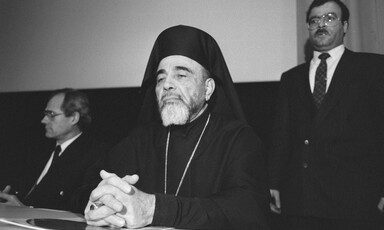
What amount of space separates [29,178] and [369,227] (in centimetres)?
285

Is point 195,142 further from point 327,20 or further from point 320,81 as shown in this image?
point 327,20

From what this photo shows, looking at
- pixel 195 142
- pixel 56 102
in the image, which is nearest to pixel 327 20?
pixel 195 142

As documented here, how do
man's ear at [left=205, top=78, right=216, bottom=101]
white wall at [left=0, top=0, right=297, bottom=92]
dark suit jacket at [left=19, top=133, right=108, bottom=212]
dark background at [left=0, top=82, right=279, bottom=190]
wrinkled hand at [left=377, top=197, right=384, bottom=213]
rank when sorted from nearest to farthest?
1. man's ear at [left=205, top=78, right=216, bottom=101]
2. wrinkled hand at [left=377, top=197, right=384, bottom=213]
3. dark suit jacket at [left=19, top=133, right=108, bottom=212]
4. dark background at [left=0, top=82, right=279, bottom=190]
5. white wall at [left=0, top=0, right=297, bottom=92]

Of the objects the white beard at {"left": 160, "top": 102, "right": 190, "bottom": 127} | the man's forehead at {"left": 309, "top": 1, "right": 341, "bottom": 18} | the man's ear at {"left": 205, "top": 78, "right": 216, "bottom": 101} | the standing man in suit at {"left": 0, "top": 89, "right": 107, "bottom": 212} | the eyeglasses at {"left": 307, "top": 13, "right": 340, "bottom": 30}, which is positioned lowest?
the standing man in suit at {"left": 0, "top": 89, "right": 107, "bottom": 212}

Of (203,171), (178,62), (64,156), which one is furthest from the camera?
(64,156)

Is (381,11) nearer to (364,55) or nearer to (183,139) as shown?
(364,55)

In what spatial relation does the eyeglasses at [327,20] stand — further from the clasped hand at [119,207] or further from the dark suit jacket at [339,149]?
the clasped hand at [119,207]

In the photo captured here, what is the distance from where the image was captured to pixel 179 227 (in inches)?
51.9

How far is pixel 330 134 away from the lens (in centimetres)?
251

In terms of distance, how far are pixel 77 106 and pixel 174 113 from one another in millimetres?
1891

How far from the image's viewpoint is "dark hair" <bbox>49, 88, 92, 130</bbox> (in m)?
3.49

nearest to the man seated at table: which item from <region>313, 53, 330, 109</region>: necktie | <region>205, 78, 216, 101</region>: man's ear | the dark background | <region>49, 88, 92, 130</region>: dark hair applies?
<region>205, 78, 216, 101</region>: man's ear

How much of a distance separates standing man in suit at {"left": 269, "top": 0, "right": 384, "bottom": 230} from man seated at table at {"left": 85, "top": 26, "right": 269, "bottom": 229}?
0.71 m

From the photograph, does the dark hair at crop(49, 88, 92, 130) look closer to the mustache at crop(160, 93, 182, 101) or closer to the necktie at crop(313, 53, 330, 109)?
the mustache at crop(160, 93, 182, 101)
